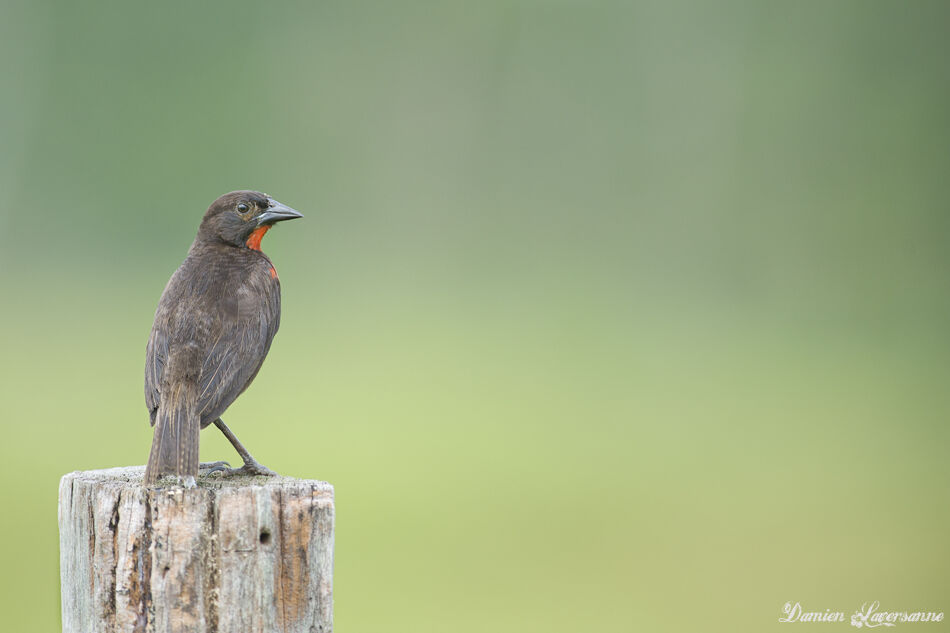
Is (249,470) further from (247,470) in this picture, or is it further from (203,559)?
(203,559)

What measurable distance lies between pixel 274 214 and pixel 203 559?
166 centimetres

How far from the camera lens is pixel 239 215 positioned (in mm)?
4348

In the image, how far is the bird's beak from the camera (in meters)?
4.33

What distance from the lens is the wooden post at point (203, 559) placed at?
3.10 meters

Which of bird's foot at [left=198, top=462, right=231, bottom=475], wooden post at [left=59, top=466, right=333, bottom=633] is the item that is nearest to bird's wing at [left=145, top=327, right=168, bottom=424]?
bird's foot at [left=198, top=462, right=231, bottom=475]

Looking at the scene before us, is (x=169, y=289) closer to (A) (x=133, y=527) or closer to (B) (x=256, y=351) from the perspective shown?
(B) (x=256, y=351)

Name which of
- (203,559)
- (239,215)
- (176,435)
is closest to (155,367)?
(176,435)

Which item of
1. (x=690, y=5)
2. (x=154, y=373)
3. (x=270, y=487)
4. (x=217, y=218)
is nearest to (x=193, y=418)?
(x=154, y=373)

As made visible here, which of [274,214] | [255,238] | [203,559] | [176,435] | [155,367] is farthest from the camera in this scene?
[255,238]

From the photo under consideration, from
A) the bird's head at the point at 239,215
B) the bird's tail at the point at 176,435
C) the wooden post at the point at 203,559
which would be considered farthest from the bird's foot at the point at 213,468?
the bird's head at the point at 239,215

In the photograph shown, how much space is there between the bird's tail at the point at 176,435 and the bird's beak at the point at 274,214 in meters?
0.86

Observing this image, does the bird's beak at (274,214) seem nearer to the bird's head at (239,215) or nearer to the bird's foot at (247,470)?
the bird's head at (239,215)

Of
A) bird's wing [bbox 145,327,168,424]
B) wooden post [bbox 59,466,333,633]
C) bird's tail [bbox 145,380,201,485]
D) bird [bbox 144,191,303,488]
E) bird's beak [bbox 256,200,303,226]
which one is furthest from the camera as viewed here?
bird's beak [bbox 256,200,303,226]

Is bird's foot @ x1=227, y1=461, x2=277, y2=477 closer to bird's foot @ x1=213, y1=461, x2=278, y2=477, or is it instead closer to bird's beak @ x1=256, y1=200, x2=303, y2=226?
bird's foot @ x1=213, y1=461, x2=278, y2=477
